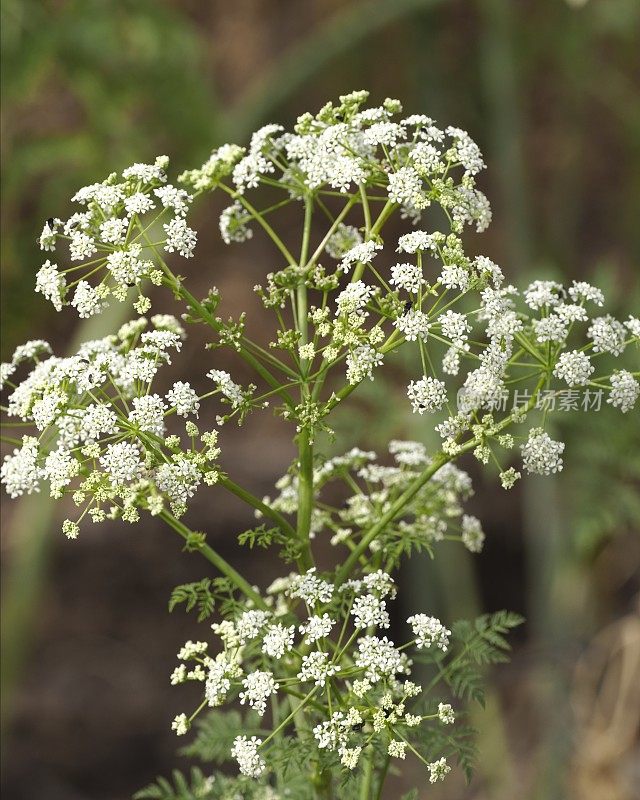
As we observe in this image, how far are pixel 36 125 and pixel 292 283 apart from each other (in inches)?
220

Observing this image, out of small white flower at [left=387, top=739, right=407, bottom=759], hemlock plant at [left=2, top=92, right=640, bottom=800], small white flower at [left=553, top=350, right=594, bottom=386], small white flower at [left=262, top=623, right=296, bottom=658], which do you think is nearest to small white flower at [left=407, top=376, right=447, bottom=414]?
hemlock plant at [left=2, top=92, right=640, bottom=800]

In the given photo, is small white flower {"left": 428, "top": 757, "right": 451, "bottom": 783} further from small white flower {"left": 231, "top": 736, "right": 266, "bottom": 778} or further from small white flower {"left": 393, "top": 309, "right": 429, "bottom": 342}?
small white flower {"left": 393, "top": 309, "right": 429, "bottom": 342}

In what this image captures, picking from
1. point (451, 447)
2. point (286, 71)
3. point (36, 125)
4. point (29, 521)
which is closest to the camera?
point (451, 447)

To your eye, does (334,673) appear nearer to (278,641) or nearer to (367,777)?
(278,641)

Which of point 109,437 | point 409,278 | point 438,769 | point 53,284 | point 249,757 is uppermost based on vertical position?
point 53,284

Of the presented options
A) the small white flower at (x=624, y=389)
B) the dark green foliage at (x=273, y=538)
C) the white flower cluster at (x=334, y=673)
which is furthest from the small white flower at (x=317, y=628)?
the small white flower at (x=624, y=389)

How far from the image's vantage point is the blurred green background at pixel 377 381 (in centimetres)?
461

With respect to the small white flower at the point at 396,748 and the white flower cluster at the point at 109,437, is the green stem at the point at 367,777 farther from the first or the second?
the white flower cluster at the point at 109,437

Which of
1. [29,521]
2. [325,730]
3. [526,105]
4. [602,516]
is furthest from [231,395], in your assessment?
[526,105]

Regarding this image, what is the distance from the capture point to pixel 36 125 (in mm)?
6824

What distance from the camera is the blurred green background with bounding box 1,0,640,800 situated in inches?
181

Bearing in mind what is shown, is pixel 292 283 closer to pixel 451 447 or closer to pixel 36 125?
pixel 451 447

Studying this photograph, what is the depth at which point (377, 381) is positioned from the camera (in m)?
4.13

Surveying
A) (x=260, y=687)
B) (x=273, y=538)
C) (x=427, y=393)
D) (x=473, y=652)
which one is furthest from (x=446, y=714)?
(x=427, y=393)
